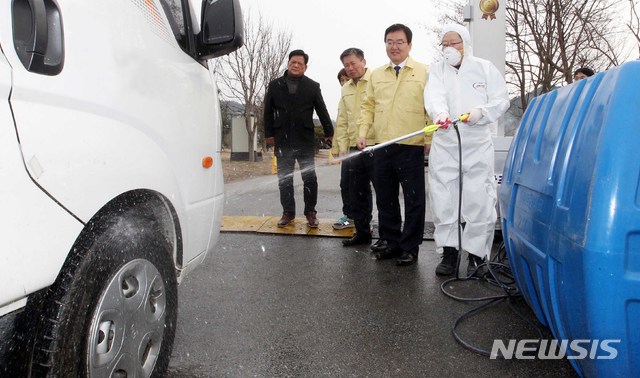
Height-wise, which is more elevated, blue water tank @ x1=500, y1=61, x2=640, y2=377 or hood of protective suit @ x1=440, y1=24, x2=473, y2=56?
hood of protective suit @ x1=440, y1=24, x2=473, y2=56

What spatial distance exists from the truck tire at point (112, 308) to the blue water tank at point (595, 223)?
161 cm

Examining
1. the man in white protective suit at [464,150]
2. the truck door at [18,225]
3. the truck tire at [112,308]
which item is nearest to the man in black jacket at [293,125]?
the man in white protective suit at [464,150]

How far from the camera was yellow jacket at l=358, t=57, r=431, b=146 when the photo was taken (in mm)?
4344

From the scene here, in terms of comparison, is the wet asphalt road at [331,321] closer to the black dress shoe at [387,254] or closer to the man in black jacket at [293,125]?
the black dress shoe at [387,254]

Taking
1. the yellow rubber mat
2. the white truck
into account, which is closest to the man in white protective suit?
the yellow rubber mat

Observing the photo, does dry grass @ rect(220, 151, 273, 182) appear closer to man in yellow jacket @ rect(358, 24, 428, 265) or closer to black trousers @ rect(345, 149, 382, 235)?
black trousers @ rect(345, 149, 382, 235)

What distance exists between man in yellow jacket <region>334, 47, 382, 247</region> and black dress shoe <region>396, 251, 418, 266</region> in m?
0.82

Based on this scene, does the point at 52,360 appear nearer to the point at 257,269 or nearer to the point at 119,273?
the point at 119,273

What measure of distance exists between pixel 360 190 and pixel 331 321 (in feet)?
7.82

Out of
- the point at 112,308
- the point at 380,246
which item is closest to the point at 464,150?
the point at 380,246

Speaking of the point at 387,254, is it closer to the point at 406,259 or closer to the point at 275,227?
the point at 406,259

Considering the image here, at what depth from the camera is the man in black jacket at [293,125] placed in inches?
231

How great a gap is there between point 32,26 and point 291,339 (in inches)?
80.8

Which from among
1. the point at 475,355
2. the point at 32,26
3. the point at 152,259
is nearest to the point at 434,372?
the point at 475,355
